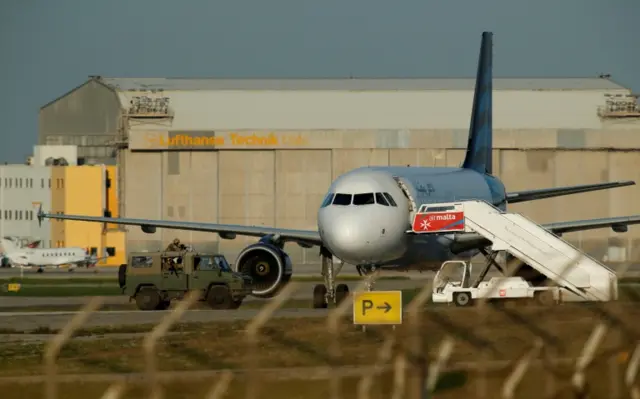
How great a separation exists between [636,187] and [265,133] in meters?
28.1

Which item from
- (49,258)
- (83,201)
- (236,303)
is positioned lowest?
(49,258)

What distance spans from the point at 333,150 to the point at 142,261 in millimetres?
63428

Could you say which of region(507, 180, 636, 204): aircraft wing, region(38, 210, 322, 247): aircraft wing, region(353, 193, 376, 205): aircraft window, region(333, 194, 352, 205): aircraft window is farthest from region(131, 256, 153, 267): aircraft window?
region(507, 180, 636, 204): aircraft wing

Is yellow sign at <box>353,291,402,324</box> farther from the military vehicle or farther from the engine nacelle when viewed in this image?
the engine nacelle

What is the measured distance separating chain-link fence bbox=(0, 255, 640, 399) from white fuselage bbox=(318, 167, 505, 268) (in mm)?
19812

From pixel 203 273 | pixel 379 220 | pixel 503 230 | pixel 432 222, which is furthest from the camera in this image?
pixel 203 273

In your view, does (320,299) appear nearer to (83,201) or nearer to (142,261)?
(142,261)

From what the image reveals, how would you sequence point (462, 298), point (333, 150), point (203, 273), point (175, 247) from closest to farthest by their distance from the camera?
point (462, 298) → point (203, 273) → point (175, 247) → point (333, 150)

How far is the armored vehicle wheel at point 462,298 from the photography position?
136 feet

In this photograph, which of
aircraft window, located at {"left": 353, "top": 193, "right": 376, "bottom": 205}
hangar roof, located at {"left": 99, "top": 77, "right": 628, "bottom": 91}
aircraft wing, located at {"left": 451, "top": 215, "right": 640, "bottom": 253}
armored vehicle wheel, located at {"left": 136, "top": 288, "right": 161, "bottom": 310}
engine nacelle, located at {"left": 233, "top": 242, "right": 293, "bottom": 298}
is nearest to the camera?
aircraft window, located at {"left": 353, "top": 193, "right": 376, "bottom": 205}

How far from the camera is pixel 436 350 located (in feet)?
68.2

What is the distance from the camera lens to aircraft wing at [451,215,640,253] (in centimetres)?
4606

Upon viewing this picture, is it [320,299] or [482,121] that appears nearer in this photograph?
[320,299]

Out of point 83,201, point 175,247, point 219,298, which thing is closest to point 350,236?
point 219,298
